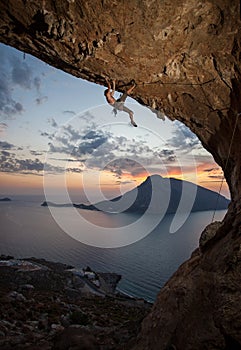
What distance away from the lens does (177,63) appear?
840 centimetres

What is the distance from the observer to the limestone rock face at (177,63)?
600 centimetres

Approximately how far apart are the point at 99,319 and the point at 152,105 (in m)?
15.5

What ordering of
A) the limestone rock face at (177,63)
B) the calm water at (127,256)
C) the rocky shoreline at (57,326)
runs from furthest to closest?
the calm water at (127,256) → the rocky shoreline at (57,326) → the limestone rock face at (177,63)

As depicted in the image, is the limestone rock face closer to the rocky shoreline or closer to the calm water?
the rocky shoreline

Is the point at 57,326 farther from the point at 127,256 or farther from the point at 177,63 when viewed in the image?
the point at 127,256

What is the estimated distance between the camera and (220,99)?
912cm

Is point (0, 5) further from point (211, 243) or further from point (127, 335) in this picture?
point (127, 335)

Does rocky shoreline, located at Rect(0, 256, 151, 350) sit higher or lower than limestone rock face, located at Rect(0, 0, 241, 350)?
lower

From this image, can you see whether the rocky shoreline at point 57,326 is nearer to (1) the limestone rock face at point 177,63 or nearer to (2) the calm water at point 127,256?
(1) the limestone rock face at point 177,63

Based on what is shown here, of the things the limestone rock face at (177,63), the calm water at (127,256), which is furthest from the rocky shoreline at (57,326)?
the calm water at (127,256)

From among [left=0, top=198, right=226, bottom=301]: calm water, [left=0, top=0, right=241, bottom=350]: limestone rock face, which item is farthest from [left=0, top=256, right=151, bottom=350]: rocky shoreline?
[left=0, top=198, right=226, bottom=301]: calm water

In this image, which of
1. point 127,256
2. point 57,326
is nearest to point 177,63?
point 57,326

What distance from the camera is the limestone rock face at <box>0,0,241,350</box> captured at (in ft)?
19.7

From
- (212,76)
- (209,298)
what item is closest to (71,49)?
(212,76)
